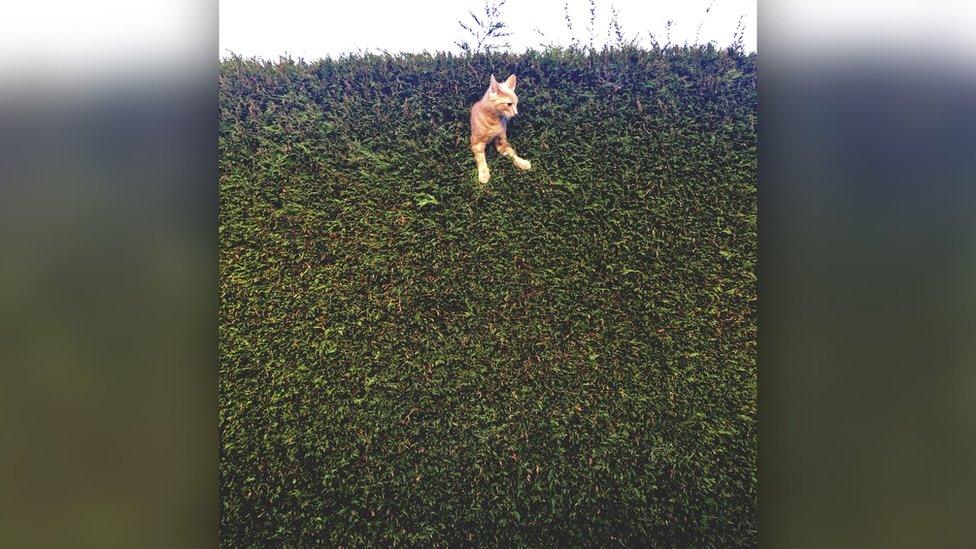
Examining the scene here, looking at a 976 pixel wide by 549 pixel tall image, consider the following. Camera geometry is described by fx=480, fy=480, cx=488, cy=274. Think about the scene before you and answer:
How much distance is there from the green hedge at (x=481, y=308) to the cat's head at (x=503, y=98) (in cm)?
8

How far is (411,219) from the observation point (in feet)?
7.79

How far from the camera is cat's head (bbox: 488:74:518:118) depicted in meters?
2.31

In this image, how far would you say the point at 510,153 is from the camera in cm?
236

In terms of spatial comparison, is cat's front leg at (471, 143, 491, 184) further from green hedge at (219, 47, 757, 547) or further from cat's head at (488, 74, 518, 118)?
cat's head at (488, 74, 518, 118)

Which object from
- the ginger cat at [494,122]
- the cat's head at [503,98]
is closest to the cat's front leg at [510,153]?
the ginger cat at [494,122]

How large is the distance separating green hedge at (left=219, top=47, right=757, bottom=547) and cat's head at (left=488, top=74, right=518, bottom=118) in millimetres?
81

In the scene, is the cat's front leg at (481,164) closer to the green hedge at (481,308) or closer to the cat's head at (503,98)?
the green hedge at (481,308)

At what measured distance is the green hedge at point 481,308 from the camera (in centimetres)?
232

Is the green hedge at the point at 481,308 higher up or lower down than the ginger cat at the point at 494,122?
lower down
